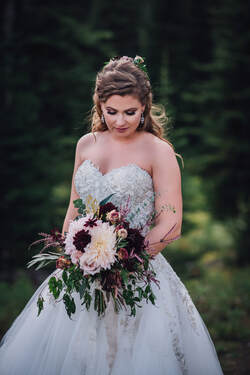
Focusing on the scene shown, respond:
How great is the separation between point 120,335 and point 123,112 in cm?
158

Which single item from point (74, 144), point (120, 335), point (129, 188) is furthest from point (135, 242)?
point (74, 144)

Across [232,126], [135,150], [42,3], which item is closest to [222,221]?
[232,126]

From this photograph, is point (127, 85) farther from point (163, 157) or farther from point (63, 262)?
point (63, 262)

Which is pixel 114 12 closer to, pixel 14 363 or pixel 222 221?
pixel 222 221

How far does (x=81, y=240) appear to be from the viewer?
2.38m

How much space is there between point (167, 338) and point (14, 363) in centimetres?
107

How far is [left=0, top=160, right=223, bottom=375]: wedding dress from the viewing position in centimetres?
263

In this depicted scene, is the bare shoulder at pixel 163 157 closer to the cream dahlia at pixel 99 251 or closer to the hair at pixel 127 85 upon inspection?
the hair at pixel 127 85

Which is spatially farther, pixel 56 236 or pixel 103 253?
pixel 56 236

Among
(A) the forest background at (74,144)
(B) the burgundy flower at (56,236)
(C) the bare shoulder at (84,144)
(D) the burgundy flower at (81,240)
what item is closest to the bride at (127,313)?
(C) the bare shoulder at (84,144)

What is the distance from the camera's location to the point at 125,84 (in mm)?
2889

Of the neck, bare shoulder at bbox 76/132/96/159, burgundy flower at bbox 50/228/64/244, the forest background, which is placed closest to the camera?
burgundy flower at bbox 50/228/64/244

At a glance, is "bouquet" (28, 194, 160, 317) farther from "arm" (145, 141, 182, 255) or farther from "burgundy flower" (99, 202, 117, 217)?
"arm" (145, 141, 182, 255)

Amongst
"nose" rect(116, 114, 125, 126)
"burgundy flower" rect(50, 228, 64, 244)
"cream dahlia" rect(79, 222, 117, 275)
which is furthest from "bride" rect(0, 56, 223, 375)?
"burgundy flower" rect(50, 228, 64, 244)
